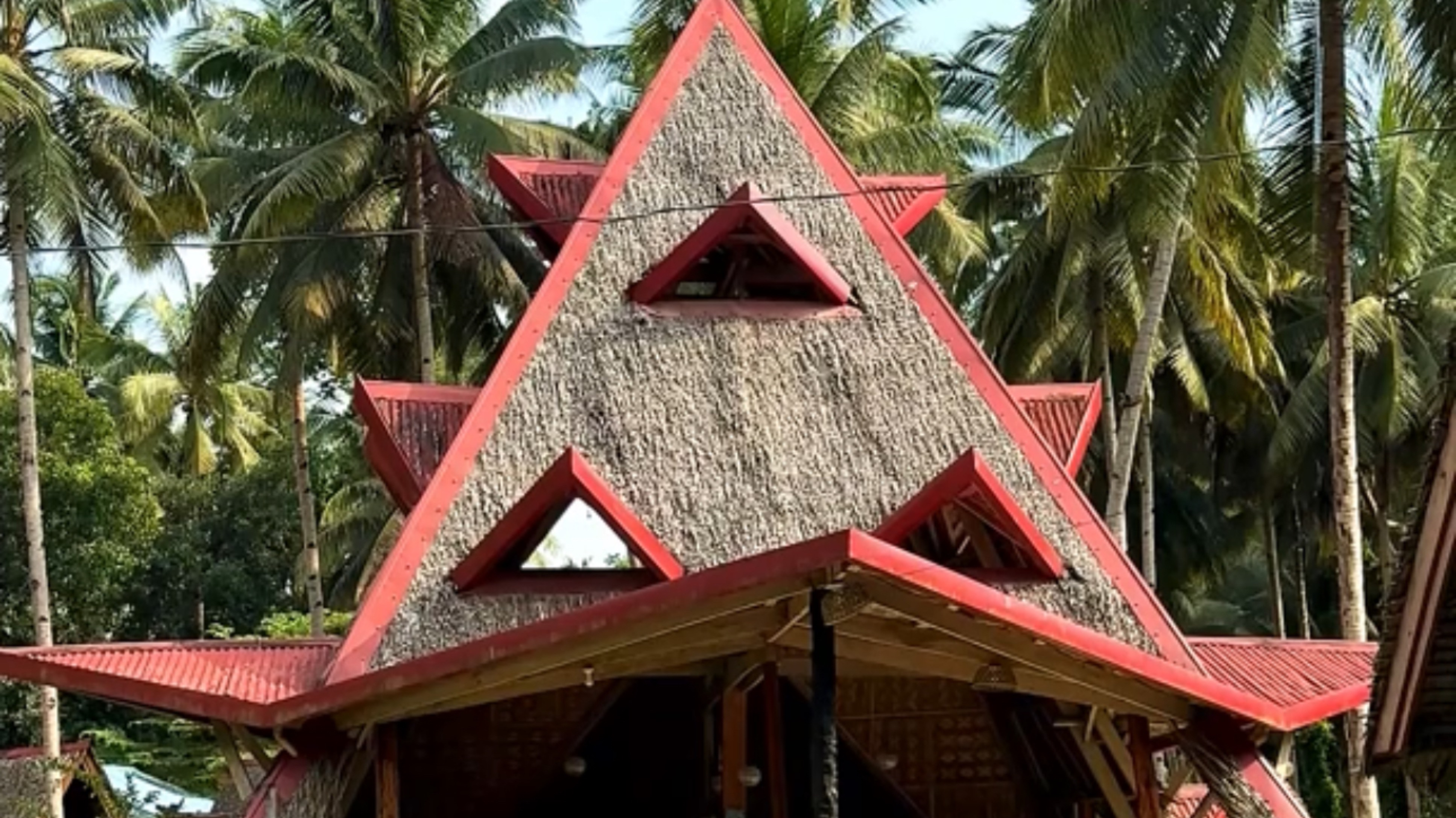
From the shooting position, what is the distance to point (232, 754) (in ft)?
43.2

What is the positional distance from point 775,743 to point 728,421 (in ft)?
8.47

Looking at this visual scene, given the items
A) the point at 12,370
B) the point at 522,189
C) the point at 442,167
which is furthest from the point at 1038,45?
the point at 12,370

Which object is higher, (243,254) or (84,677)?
(243,254)

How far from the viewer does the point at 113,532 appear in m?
34.5

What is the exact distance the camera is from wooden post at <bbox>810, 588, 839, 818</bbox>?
34.4 feet

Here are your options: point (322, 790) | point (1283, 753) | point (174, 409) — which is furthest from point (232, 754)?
point (174, 409)

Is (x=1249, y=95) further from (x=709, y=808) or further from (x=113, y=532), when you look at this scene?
(x=113, y=532)

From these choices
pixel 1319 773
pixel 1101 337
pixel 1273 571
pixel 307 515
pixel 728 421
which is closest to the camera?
pixel 728 421

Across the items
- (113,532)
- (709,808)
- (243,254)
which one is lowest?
(709,808)

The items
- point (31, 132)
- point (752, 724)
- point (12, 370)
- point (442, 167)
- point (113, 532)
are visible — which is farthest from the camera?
point (12, 370)

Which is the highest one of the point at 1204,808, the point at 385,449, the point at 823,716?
the point at 385,449

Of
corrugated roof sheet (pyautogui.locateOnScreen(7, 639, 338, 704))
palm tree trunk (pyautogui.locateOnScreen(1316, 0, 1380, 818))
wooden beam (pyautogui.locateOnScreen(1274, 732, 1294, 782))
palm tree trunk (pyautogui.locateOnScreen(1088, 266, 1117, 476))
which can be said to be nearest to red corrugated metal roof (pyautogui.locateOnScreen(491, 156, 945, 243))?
palm tree trunk (pyautogui.locateOnScreen(1316, 0, 1380, 818))

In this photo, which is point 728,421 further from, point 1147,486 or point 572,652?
point 1147,486

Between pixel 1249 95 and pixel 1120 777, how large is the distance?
6.05 meters
